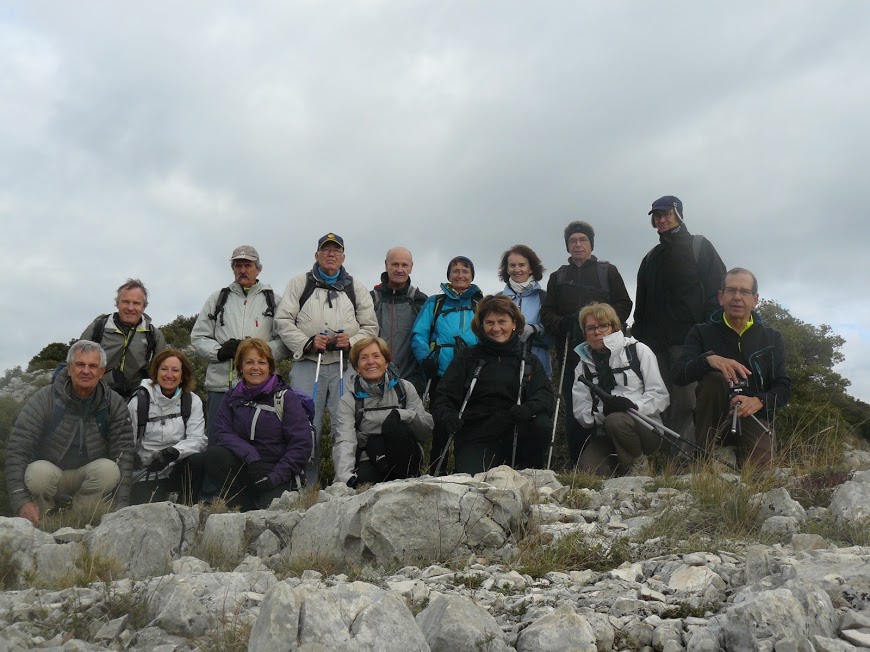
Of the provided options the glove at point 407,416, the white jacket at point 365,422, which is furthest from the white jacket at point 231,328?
the glove at point 407,416

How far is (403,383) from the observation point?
29.2 ft

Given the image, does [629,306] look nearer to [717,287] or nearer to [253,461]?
[717,287]

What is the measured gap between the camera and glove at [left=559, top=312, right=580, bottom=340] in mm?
9555

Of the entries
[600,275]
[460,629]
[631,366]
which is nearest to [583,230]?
[600,275]

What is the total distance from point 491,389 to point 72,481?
172 inches

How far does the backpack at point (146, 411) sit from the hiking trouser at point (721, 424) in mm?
5487

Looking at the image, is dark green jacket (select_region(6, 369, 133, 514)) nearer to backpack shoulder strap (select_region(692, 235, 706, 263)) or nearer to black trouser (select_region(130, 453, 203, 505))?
black trouser (select_region(130, 453, 203, 505))

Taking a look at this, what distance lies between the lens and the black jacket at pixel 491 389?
8766 millimetres

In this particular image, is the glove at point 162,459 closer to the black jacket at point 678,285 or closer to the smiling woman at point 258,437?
the smiling woman at point 258,437

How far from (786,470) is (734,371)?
3.94ft

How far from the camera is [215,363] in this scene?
31.7 feet

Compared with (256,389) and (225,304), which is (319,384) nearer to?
(256,389)

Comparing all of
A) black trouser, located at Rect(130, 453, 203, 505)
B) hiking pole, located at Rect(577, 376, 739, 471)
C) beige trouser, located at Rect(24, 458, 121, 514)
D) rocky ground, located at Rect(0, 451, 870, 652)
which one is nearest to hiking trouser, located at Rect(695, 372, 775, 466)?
hiking pole, located at Rect(577, 376, 739, 471)

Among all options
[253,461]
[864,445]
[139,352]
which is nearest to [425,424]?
[253,461]
